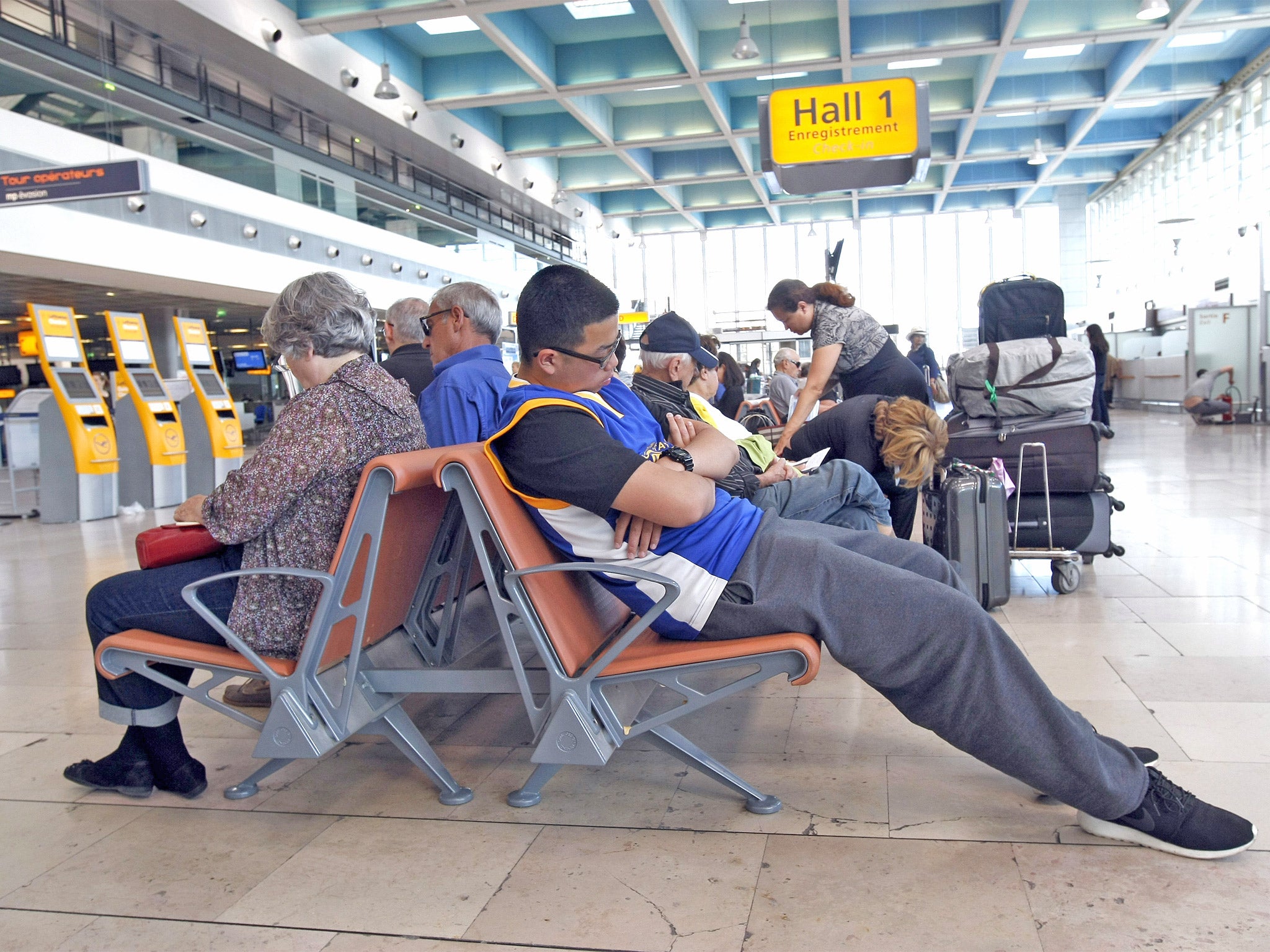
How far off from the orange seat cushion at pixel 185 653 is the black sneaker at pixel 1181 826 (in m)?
1.83

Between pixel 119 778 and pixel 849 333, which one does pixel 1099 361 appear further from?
pixel 119 778

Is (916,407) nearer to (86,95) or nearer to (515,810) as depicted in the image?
(515,810)

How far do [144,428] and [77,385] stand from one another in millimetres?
814

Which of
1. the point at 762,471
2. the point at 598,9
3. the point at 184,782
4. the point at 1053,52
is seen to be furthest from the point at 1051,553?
the point at 1053,52

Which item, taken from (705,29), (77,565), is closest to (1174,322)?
(705,29)

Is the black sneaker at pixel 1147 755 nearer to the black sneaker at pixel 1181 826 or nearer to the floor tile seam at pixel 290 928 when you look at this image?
the black sneaker at pixel 1181 826

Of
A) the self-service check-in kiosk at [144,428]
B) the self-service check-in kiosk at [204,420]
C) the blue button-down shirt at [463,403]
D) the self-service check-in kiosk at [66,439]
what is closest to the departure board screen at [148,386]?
the self-service check-in kiosk at [144,428]

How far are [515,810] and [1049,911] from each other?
1.17 m

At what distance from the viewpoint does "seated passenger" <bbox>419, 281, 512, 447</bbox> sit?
126 inches

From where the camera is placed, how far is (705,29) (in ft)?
51.2

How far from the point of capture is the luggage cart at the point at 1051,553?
4418mm

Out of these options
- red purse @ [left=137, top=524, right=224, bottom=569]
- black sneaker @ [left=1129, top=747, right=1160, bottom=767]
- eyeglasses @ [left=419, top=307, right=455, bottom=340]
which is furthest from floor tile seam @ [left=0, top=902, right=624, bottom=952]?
eyeglasses @ [left=419, top=307, right=455, bottom=340]

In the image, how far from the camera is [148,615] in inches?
93.0

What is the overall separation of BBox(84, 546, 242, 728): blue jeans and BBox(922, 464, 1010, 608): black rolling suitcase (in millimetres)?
2775
